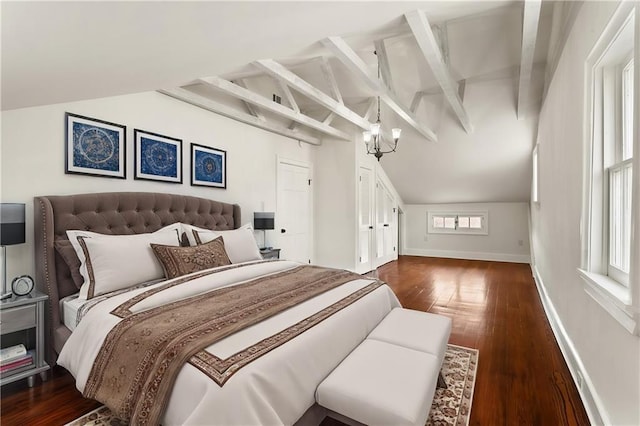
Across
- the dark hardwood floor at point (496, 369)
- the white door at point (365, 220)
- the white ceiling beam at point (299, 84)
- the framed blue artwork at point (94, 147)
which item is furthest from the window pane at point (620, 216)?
the white door at point (365, 220)

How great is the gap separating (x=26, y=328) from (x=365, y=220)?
461 cm

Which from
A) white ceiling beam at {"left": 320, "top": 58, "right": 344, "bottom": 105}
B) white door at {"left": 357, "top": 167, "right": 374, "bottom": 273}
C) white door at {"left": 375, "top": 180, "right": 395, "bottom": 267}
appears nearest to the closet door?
white door at {"left": 375, "top": 180, "right": 395, "bottom": 267}

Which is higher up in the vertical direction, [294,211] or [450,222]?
[294,211]

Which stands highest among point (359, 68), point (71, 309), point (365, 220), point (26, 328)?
point (359, 68)

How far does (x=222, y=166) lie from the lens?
372cm

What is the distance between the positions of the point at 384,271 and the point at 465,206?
2986 millimetres

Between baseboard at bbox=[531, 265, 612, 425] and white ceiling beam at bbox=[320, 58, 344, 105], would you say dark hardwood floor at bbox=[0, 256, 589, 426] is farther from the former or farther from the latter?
white ceiling beam at bbox=[320, 58, 344, 105]

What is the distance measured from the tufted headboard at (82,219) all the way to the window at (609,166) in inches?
130

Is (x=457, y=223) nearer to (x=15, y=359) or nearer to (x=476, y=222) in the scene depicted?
(x=476, y=222)

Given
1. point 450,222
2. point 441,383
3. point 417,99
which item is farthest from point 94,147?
point 450,222

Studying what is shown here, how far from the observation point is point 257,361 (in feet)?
4.13

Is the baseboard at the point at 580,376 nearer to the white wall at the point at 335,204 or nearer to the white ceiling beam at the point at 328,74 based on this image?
the white wall at the point at 335,204

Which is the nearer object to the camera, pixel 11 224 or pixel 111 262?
pixel 11 224

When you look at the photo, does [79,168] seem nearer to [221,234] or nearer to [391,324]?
[221,234]
